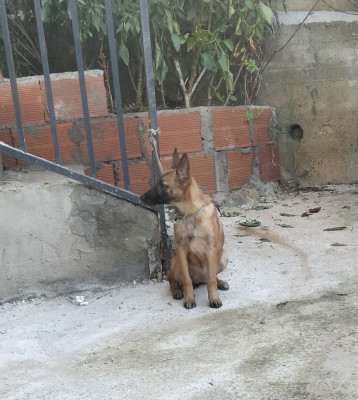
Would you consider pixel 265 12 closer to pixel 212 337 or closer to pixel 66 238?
pixel 66 238

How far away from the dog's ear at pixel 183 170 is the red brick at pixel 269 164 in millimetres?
2182

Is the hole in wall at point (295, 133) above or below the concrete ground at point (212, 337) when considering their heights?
above

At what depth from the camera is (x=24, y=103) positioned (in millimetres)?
3723

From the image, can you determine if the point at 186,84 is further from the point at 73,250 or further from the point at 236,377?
the point at 236,377

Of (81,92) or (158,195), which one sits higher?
(81,92)

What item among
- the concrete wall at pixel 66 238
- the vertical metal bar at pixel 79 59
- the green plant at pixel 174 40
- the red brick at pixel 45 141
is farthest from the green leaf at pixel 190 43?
the concrete wall at pixel 66 238

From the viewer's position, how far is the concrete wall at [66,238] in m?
3.06

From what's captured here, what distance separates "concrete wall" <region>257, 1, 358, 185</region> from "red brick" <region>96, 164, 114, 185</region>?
6.33 ft

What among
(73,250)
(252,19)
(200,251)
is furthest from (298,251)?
(252,19)

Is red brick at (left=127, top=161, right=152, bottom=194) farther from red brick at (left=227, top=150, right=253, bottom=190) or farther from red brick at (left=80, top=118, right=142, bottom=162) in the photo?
red brick at (left=227, top=150, right=253, bottom=190)

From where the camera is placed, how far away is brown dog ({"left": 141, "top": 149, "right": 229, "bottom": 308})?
116 inches

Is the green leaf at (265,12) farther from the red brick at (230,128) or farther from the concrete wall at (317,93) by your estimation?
the red brick at (230,128)

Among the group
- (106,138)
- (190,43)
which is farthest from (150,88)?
(190,43)

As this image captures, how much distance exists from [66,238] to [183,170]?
0.86m
